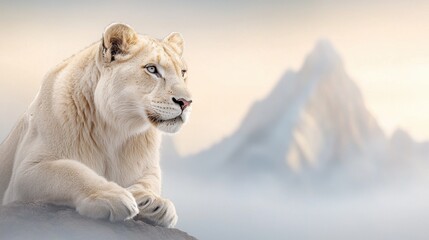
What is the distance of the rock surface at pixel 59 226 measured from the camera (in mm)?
2799

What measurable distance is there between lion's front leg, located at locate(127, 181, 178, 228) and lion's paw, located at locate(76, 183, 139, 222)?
3.5 inches

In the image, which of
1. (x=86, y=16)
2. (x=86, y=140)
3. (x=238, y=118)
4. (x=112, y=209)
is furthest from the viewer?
(x=238, y=118)

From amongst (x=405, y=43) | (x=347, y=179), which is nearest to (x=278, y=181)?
(x=347, y=179)

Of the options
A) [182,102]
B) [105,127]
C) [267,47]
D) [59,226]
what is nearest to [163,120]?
[182,102]

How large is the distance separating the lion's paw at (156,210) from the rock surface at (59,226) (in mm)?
52

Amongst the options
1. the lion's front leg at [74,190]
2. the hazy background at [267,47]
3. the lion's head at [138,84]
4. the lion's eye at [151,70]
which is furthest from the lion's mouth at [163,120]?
the hazy background at [267,47]

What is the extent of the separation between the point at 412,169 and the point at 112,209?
196cm

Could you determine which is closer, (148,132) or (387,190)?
(148,132)

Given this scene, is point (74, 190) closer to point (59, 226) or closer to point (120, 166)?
point (59, 226)

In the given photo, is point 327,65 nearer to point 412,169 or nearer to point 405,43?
point 405,43

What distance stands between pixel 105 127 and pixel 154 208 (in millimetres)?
380

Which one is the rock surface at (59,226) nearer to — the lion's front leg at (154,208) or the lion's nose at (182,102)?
the lion's front leg at (154,208)

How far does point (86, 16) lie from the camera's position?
3834 millimetres

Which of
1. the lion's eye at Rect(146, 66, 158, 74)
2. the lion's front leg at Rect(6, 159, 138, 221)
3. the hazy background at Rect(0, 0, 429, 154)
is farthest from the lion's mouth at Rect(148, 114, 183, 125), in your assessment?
the hazy background at Rect(0, 0, 429, 154)
